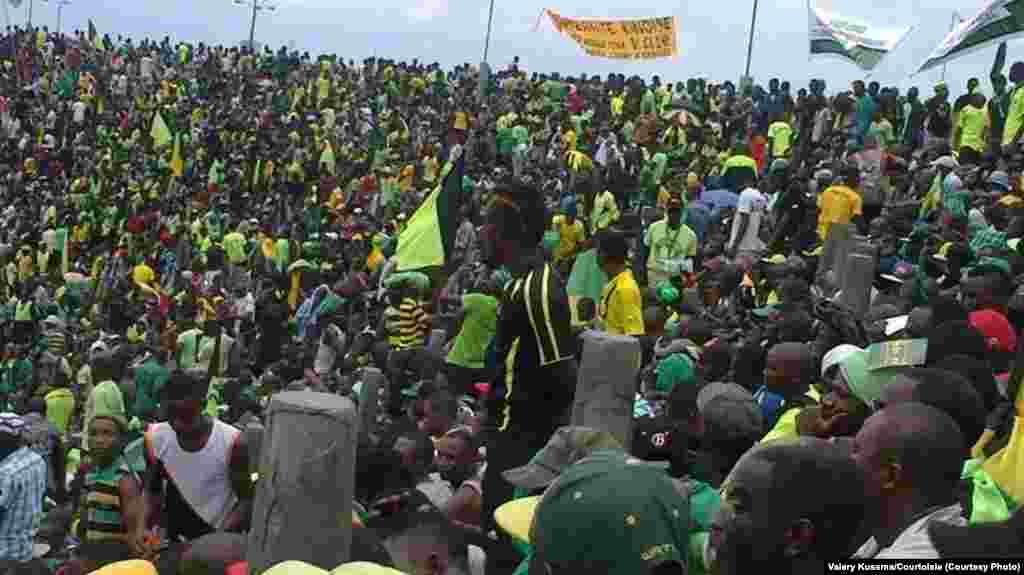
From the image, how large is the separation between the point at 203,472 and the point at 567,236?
9.88 metres

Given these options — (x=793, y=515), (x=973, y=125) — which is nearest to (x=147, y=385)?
(x=973, y=125)

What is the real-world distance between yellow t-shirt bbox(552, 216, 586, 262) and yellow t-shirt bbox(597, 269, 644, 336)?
6.85 metres

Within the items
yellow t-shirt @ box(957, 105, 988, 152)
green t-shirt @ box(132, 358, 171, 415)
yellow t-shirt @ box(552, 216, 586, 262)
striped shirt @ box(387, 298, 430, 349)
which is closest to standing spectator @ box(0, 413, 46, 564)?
green t-shirt @ box(132, 358, 171, 415)

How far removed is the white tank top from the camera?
5.20 meters

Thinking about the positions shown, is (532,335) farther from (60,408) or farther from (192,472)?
(60,408)

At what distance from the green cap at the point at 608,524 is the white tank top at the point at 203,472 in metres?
2.87

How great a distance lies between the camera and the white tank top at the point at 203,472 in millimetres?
5199

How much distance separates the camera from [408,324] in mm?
12109

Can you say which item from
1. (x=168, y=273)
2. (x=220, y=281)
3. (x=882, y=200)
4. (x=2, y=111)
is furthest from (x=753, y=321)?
(x=2, y=111)

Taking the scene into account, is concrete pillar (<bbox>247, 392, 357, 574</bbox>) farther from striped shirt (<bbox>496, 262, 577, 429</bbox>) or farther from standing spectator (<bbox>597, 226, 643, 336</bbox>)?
standing spectator (<bbox>597, 226, 643, 336</bbox>)

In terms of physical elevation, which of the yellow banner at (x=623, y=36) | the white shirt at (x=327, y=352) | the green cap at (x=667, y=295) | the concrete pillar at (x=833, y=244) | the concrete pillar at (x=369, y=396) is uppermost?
the yellow banner at (x=623, y=36)

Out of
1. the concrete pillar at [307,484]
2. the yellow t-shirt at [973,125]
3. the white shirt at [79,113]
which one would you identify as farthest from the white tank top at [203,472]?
the white shirt at [79,113]

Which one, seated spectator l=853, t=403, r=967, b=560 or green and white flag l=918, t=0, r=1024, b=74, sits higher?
green and white flag l=918, t=0, r=1024, b=74

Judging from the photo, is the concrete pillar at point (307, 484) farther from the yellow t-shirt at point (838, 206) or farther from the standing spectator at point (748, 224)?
the standing spectator at point (748, 224)
